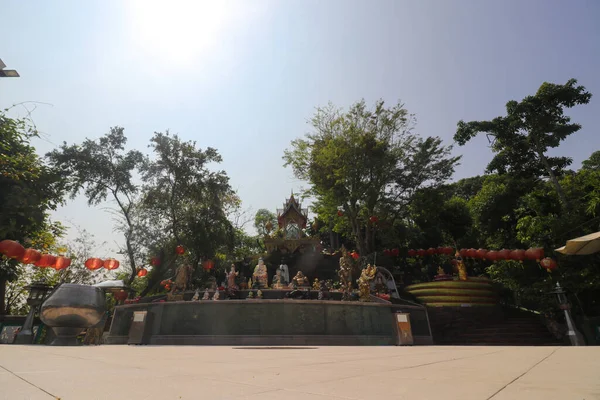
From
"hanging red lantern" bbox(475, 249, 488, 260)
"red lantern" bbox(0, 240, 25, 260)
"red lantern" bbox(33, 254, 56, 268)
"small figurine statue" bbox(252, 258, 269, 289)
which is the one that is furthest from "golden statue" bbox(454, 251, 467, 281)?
"red lantern" bbox(0, 240, 25, 260)

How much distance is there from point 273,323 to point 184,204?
16427 millimetres

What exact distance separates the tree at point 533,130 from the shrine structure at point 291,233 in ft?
48.5

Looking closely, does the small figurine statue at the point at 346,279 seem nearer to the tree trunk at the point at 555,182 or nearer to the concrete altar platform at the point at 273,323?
the concrete altar platform at the point at 273,323

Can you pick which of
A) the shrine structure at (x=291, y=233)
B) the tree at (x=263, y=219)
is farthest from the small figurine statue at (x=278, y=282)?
the tree at (x=263, y=219)

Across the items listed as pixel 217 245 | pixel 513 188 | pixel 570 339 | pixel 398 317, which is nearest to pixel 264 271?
pixel 217 245

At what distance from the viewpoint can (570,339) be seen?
1338cm

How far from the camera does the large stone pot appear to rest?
8180mm

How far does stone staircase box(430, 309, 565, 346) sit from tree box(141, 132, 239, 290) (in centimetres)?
1716

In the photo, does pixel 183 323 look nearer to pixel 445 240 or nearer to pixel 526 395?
pixel 526 395

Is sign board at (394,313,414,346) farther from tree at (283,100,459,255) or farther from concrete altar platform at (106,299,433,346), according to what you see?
tree at (283,100,459,255)

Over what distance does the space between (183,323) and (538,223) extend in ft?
61.0

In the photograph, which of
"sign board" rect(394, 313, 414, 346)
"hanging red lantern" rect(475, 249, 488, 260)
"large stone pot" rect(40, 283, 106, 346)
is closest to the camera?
→ "large stone pot" rect(40, 283, 106, 346)

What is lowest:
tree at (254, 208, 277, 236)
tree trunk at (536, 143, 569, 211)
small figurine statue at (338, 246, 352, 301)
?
small figurine statue at (338, 246, 352, 301)

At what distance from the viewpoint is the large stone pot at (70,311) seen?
8180 millimetres
